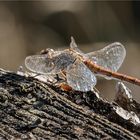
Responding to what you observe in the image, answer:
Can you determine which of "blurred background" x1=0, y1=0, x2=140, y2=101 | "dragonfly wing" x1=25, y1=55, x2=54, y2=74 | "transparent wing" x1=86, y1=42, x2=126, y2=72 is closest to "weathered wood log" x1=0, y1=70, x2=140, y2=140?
"dragonfly wing" x1=25, y1=55, x2=54, y2=74

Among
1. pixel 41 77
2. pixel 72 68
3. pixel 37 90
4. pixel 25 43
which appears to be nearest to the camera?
pixel 37 90

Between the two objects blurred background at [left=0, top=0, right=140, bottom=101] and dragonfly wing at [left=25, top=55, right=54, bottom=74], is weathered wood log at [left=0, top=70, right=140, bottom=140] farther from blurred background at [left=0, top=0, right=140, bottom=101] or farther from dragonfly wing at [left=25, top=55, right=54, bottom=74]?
blurred background at [left=0, top=0, right=140, bottom=101]

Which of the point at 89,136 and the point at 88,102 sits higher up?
the point at 88,102

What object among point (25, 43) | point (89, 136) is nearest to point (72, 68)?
point (89, 136)

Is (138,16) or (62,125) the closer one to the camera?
(62,125)

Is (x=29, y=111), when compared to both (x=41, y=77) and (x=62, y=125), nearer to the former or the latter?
(x=62, y=125)
